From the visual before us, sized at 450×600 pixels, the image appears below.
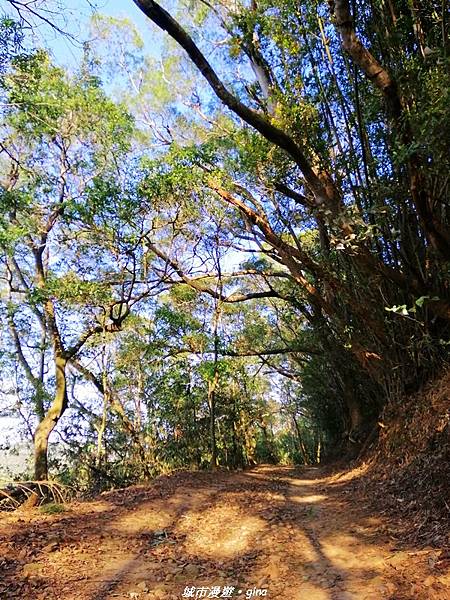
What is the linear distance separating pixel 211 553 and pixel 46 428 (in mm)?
5131

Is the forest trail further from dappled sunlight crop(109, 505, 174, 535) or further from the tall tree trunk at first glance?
the tall tree trunk

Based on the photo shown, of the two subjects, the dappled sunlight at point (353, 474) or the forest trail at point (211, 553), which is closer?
the forest trail at point (211, 553)

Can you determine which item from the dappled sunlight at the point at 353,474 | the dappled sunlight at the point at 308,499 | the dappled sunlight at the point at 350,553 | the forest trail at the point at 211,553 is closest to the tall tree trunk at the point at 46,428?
the forest trail at the point at 211,553

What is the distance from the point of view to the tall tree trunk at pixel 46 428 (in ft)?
25.8

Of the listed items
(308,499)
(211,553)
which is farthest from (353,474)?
(211,553)

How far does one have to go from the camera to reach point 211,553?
13.0 ft

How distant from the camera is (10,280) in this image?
33.4ft

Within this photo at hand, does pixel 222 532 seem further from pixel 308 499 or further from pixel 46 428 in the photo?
pixel 46 428

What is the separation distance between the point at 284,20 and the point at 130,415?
11954mm

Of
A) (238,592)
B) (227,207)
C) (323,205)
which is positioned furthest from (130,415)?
(238,592)

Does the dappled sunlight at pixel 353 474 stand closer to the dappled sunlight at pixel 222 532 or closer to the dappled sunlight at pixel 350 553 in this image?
the dappled sunlight at pixel 222 532

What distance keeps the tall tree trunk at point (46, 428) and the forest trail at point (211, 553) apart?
2.49 meters

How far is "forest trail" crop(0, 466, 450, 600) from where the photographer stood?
9.87ft

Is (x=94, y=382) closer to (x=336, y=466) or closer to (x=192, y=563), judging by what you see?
(x=336, y=466)
